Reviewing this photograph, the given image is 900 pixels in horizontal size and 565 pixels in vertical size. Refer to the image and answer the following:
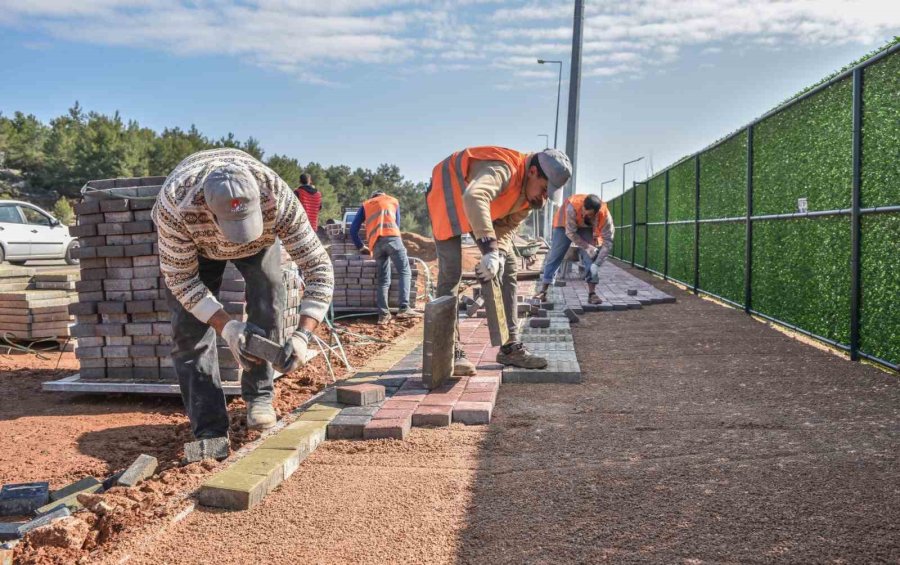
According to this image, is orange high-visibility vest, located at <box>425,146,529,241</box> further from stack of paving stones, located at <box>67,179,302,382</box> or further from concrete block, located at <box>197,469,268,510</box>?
concrete block, located at <box>197,469,268,510</box>

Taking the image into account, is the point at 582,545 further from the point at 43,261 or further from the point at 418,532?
the point at 43,261

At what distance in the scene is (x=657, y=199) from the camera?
1535 cm

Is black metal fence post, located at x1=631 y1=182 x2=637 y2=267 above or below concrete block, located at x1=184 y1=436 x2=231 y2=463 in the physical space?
above

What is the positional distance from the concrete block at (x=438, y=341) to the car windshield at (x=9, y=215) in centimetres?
1460

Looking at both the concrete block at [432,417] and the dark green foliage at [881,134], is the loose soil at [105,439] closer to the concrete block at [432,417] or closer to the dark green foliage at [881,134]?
the concrete block at [432,417]

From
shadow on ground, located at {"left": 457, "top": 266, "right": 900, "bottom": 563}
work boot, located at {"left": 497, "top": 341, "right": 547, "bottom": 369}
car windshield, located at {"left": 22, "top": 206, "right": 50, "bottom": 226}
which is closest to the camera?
shadow on ground, located at {"left": 457, "top": 266, "right": 900, "bottom": 563}

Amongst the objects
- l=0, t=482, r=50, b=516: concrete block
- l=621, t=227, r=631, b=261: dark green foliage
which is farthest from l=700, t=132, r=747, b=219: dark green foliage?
l=621, t=227, r=631, b=261: dark green foliage

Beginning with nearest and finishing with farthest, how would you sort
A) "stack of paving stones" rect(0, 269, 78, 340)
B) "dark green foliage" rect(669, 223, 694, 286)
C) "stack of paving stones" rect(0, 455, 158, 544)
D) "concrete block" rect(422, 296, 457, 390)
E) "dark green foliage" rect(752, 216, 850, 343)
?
"stack of paving stones" rect(0, 455, 158, 544) → "concrete block" rect(422, 296, 457, 390) → "dark green foliage" rect(752, 216, 850, 343) → "stack of paving stones" rect(0, 269, 78, 340) → "dark green foliage" rect(669, 223, 694, 286)

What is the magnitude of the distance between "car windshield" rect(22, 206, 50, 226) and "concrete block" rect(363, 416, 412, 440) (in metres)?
15.5

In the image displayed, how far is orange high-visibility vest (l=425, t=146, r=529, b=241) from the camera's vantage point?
15.6 ft

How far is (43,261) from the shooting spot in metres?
16.3

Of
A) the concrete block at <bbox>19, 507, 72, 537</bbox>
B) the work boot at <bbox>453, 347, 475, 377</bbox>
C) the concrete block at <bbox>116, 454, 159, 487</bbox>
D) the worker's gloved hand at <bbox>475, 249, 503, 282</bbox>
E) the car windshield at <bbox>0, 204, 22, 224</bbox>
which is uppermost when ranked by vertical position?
the car windshield at <bbox>0, 204, 22, 224</bbox>

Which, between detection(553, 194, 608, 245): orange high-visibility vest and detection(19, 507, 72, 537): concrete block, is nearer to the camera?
detection(19, 507, 72, 537): concrete block

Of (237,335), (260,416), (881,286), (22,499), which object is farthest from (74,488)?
(881,286)
